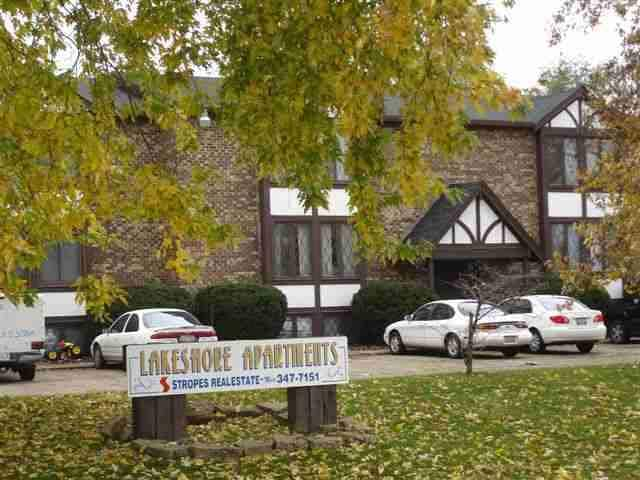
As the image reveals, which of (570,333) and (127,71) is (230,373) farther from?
(570,333)

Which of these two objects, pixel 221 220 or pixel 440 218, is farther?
pixel 440 218

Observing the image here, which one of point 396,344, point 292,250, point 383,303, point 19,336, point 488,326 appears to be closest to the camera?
point 19,336

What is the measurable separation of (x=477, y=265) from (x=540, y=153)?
4754 mm

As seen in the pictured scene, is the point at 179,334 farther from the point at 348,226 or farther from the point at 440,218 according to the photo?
the point at 440,218

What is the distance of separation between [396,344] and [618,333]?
7.13m

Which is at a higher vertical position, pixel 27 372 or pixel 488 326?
pixel 488 326

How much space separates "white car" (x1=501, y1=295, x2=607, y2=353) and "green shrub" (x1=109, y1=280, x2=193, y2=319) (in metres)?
9.01

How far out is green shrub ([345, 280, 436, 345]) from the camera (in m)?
30.4

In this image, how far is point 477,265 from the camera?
3322 cm

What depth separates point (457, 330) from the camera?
2431 centimetres

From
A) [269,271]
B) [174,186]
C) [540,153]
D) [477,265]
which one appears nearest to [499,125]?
[540,153]

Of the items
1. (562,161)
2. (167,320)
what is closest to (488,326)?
(167,320)

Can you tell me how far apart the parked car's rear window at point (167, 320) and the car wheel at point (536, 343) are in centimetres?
840

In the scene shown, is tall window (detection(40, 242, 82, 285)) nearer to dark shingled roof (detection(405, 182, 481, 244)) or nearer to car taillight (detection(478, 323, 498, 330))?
dark shingled roof (detection(405, 182, 481, 244))
